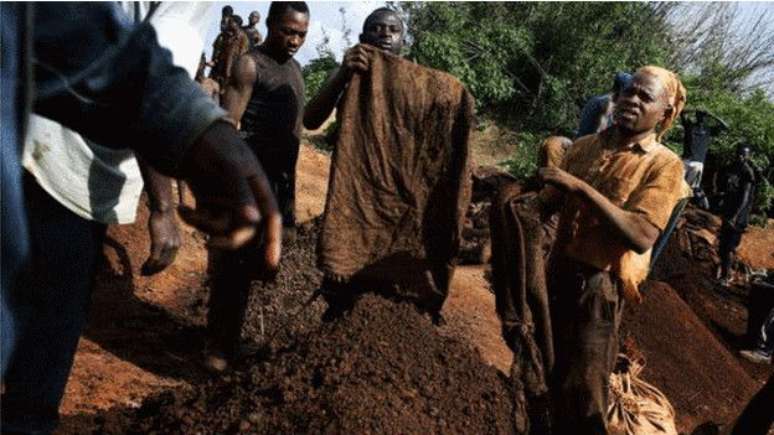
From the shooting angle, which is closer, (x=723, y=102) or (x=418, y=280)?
(x=418, y=280)

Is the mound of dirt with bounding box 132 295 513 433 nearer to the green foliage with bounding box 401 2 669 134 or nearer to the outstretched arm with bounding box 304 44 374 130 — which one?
the outstretched arm with bounding box 304 44 374 130

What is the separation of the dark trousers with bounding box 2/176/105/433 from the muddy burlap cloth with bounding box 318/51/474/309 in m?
2.36

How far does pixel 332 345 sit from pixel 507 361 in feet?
9.40

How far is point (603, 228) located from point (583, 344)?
1.75ft

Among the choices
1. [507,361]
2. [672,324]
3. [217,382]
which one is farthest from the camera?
[672,324]

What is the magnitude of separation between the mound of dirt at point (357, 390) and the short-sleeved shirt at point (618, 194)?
697 millimetres

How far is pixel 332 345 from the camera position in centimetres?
374

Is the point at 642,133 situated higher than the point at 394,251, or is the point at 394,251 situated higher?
the point at 642,133

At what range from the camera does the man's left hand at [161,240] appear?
7.74 feet

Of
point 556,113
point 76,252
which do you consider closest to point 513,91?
point 556,113

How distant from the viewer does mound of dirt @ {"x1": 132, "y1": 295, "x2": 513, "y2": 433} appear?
325cm

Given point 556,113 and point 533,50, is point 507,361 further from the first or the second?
point 533,50

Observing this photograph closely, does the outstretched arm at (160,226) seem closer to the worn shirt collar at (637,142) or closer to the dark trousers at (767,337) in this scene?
the worn shirt collar at (637,142)

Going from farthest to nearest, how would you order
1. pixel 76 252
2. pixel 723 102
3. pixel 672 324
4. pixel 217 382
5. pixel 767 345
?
pixel 723 102 → pixel 767 345 → pixel 672 324 → pixel 217 382 → pixel 76 252
